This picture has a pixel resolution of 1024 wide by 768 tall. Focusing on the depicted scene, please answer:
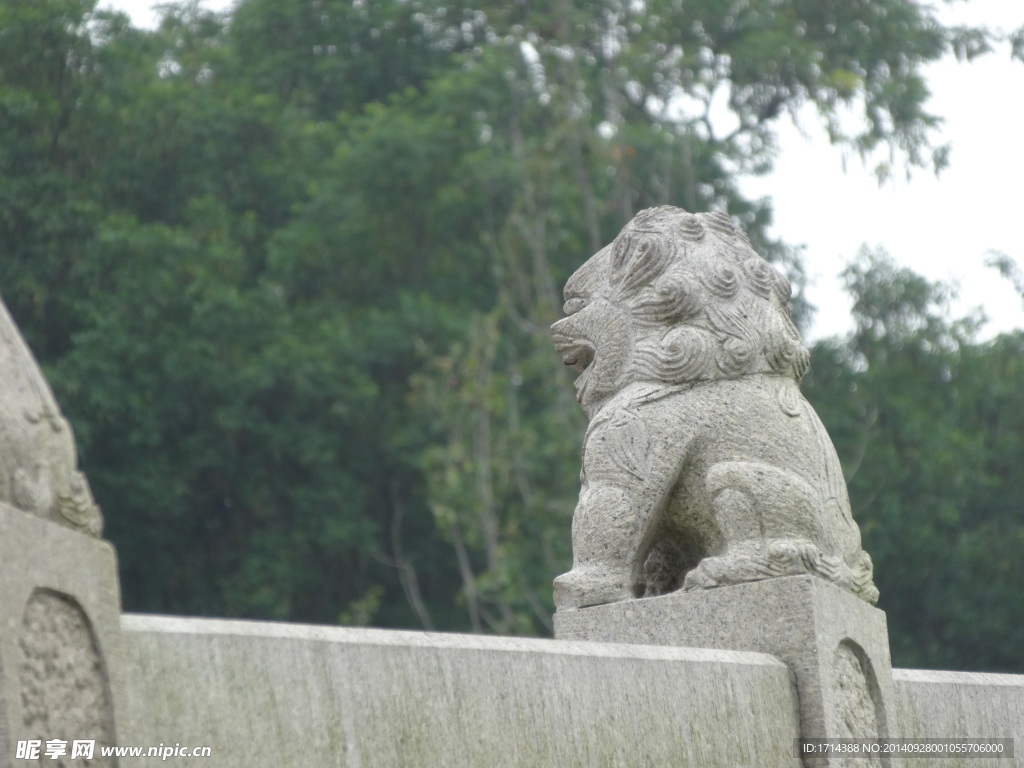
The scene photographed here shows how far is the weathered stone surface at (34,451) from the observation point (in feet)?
11.6

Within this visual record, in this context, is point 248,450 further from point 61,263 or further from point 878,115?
point 878,115

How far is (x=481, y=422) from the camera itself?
17047 mm

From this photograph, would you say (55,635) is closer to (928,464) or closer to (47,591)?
(47,591)

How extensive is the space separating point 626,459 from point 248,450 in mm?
13318

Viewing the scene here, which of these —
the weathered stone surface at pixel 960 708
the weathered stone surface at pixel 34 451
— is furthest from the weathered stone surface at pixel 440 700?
the weathered stone surface at pixel 960 708

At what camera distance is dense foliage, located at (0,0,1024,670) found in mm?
16984

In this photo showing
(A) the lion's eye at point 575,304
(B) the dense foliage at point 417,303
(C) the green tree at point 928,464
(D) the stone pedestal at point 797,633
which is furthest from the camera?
(C) the green tree at point 928,464

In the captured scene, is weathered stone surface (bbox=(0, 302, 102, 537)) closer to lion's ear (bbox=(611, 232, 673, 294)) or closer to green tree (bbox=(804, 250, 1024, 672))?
lion's ear (bbox=(611, 232, 673, 294))

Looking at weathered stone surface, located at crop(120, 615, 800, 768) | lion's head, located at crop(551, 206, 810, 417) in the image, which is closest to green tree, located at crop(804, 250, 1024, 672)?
lion's head, located at crop(551, 206, 810, 417)

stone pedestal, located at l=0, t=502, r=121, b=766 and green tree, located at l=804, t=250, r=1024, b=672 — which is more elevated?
green tree, located at l=804, t=250, r=1024, b=672

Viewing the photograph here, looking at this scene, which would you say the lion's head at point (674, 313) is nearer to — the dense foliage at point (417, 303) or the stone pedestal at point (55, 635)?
the stone pedestal at point (55, 635)

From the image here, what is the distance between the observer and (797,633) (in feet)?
17.2

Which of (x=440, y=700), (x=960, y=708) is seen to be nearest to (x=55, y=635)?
(x=440, y=700)

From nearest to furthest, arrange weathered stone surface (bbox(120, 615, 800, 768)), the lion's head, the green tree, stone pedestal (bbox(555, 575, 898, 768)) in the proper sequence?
1. weathered stone surface (bbox(120, 615, 800, 768))
2. stone pedestal (bbox(555, 575, 898, 768))
3. the lion's head
4. the green tree
